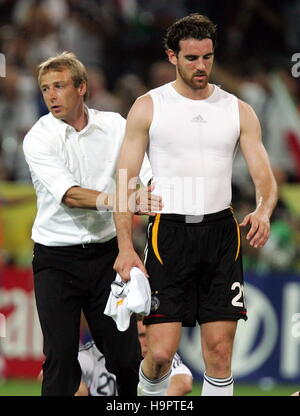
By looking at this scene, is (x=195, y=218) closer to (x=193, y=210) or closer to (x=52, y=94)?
(x=193, y=210)

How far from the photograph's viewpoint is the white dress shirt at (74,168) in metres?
6.41

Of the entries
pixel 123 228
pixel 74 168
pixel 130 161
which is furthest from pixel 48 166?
pixel 123 228

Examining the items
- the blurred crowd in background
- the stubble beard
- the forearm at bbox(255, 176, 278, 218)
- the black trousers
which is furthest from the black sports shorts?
the blurred crowd in background

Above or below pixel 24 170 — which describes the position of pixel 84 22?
above

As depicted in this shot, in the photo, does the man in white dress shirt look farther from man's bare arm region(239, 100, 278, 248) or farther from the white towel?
man's bare arm region(239, 100, 278, 248)

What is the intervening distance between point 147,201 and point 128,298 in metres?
0.56

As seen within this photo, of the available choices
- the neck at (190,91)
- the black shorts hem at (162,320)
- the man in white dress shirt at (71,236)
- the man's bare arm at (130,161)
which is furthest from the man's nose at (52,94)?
the black shorts hem at (162,320)

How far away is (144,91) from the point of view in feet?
38.8

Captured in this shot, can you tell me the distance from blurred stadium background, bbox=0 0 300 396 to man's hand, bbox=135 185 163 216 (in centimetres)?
415

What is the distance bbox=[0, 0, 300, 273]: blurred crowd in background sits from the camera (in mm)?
11211

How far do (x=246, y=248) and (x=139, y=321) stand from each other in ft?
10.4

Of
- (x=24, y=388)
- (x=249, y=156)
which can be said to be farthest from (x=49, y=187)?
(x=24, y=388)

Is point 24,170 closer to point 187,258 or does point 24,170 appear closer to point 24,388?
point 24,388

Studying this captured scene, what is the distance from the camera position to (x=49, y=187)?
6316 millimetres
